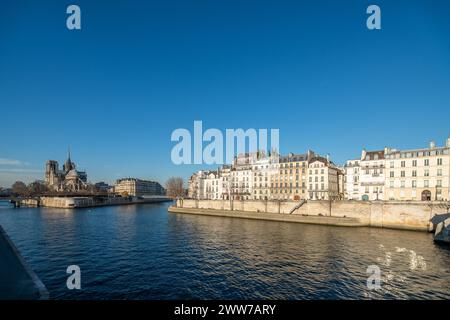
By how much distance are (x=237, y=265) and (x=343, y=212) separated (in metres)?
40.5

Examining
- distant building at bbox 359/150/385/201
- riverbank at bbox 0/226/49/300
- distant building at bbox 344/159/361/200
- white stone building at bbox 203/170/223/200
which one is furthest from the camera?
white stone building at bbox 203/170/223/200

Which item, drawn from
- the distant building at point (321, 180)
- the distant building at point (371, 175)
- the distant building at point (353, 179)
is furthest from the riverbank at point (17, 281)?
the distant building at point (353, 179)

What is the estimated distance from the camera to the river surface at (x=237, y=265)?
1831cm

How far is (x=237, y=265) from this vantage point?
80.3ft

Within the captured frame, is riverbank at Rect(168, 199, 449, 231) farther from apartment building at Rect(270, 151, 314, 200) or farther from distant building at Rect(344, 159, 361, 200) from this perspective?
distant building at Rect(344, 159, 361, 200)

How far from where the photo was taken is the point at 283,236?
40156 millimetres

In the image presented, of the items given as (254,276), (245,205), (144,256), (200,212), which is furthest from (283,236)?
(200,212)

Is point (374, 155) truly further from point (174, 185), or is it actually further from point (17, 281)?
point (174, 185)

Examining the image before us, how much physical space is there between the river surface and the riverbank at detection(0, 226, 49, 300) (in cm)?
408

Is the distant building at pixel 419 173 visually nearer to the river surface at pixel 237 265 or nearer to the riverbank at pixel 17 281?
the river surface at pixel 237 265

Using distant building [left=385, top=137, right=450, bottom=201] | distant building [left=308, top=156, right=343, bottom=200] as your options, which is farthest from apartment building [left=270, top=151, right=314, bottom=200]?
distant building [left=385, top=137, right=450, bottom=201]

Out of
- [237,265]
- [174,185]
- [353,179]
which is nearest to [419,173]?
[353,179]

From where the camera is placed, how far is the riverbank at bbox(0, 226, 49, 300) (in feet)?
35.2

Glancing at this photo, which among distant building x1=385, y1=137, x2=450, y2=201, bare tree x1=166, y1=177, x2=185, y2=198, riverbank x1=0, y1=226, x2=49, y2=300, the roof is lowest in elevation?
bare tree x1=166, y1=177, x2=185, y2=198
